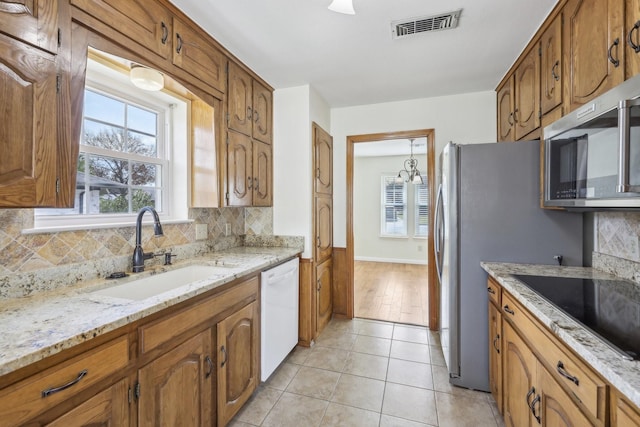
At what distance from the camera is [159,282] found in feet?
5.58

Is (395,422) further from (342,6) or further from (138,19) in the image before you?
(138,19)

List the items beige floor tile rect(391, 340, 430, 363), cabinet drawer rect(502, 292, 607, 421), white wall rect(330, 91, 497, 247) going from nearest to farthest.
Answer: cabinet drawer rect(502, 292, 607, 421) → beige floor tile rect(391, 340, 430, 363) → white wall rect(330, 91, 497, 247)

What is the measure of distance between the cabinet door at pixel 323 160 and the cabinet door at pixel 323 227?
119mm

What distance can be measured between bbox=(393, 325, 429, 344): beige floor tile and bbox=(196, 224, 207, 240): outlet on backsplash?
2029 mm

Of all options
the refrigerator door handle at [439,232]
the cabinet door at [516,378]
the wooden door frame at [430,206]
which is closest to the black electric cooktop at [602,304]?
the cabinet door at [516,378]

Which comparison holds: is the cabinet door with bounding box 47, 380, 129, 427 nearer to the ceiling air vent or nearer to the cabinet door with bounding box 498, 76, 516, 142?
the ceiling air vent

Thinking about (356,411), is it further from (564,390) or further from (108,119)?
(108,119)

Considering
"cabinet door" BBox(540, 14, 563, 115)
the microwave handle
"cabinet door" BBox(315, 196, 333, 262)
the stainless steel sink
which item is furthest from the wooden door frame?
the microwave handle

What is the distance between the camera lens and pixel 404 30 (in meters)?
1.81

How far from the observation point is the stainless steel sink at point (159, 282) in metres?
1.47

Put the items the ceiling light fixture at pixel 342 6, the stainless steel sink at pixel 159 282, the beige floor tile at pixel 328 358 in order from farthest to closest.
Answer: the beige floor tile at pixel 328 358 < the stainless steel sink at pixel 159 282 < the ceiling light fixture at pixel 342 6

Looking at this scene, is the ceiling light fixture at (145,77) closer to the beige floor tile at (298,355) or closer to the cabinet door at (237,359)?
the cabinet door at (237,359)

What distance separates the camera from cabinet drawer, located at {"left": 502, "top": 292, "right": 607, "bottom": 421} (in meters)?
0.78

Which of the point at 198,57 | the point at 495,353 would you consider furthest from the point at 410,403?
the point at 198,57
